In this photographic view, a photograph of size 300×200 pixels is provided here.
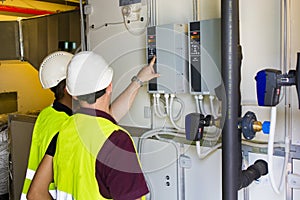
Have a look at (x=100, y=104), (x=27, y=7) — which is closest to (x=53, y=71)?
(x=100, y=104)

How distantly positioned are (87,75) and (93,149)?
12.4 inches

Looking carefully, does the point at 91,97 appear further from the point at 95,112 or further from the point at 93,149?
the point at 93,149

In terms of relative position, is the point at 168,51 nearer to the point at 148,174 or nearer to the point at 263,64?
the point at 263,64

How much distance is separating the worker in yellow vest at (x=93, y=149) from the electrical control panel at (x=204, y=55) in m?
0.53

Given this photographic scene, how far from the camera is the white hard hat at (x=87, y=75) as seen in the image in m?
1.53

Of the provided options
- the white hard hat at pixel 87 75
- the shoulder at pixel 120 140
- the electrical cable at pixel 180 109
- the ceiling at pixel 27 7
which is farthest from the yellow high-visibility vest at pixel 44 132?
the ceiling at pixel 27 7

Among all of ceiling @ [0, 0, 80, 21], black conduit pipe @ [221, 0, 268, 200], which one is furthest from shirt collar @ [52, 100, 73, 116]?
ceiling @ [0, 0, 80, 21]

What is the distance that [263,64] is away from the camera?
180 cm

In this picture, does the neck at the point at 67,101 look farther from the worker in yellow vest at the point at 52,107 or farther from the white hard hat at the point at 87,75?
the white hard hat at the point at 87,75

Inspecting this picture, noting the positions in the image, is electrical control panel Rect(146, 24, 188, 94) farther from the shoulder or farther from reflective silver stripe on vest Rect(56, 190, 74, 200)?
reflective silver stripe on vest Rect(56, 190, 74, 200)

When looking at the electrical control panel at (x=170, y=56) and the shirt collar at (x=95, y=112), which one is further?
the electrical control panel at (x=170, y=56)

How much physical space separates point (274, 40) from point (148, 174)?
3.68 ft

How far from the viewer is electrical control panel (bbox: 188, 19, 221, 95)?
1829 millimetres

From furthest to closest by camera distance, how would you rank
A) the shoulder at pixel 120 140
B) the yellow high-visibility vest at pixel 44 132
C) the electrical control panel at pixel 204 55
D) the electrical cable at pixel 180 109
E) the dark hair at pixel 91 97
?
the electrical cable at pixel 180 109 → the yellow high-visibility vest at pixel 44 132 → the electrical control panel at pixel 204 55 → the dark hair at pixel 91 97 → the shoulder at pixel 120 140
